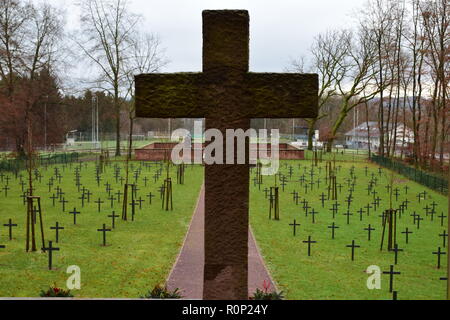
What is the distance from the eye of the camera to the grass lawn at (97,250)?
9.08 meters

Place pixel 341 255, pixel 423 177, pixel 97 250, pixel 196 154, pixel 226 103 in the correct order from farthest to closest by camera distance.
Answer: pixel 196 154 → pixel 423 177 → pixel 97 250 → pixel 341 255 → pixel 226 103

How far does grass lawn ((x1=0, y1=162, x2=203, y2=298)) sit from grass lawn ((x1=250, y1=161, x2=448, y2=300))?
9.01 feet

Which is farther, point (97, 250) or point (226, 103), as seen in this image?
point (97, 250)

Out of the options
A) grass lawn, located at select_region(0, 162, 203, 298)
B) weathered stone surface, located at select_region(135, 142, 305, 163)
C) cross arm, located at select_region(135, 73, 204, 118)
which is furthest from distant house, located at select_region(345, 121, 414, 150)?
cross arm, located at select_region(135, 73, 204, 118)

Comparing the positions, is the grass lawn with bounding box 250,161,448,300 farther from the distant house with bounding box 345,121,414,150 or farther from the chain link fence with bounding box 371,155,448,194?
the distant house with bounding box 345,121,414,150

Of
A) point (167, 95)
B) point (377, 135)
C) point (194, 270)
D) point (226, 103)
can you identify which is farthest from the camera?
point (377, 135)

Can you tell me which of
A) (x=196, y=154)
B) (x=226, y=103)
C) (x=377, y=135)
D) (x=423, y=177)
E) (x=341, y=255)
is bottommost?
(x=341, y=255)

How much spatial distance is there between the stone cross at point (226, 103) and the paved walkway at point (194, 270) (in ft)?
11.8

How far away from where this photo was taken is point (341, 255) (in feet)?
38.7

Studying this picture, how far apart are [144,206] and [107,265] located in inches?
344

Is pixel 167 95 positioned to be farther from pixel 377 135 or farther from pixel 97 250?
pixel 377 135

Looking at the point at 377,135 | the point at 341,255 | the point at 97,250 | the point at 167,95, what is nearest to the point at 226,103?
the point at 167,95

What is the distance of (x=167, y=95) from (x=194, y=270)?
21.0 feet

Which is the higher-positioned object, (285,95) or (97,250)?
(285,95)
